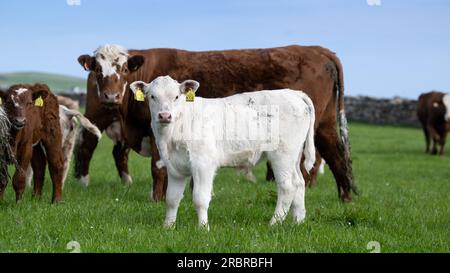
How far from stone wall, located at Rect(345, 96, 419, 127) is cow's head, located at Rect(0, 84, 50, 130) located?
3125 cm

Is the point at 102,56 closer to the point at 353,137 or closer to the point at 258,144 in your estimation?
the point at 258,144

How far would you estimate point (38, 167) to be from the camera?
32.7ft

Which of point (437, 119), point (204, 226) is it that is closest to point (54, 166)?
point (204, 226)

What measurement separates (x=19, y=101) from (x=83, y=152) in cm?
349

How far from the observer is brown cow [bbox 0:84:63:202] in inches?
352

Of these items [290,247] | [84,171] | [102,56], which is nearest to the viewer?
[290,247]

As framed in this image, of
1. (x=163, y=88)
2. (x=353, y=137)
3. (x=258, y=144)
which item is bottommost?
(x=353, y=137)

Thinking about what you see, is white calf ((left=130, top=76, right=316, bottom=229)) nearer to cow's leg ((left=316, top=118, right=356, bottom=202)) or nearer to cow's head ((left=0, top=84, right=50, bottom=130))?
cow's head ((left=0, top=84, right=50, bottom=130))

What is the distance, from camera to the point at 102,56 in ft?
33.9

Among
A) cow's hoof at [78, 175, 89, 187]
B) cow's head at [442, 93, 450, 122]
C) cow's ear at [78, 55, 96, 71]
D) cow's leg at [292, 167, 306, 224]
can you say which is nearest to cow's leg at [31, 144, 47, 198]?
cow's ear at [78, 55, 96, 71]

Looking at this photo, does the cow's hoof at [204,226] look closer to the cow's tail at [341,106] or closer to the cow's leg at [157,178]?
the cow's leg at [157,178]

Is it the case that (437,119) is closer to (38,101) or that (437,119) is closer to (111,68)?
(111,68)

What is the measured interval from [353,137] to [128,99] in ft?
67.8

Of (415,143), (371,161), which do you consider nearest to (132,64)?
(371,161)
